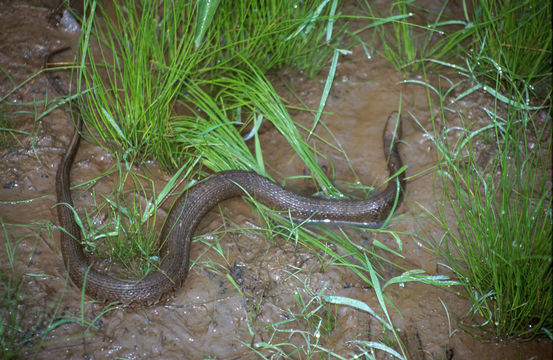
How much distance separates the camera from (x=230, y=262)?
13.9 ft

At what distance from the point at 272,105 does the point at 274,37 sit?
666mm

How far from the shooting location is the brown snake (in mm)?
3896

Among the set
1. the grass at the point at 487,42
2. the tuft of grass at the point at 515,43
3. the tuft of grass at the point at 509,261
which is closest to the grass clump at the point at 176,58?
the grass at the point at 487,42

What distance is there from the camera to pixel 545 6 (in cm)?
462

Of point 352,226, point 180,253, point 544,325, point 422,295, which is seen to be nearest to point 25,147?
point 180,253

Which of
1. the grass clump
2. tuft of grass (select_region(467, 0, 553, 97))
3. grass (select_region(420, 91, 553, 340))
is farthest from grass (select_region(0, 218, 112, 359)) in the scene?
tuft of grass (select_region(467, 0, 553, 97))

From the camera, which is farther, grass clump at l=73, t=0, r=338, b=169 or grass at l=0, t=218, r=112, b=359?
grass clump at l=73, t=0, r=338, b=169

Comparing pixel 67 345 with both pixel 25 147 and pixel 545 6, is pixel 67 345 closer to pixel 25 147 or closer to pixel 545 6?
pixel 25 147

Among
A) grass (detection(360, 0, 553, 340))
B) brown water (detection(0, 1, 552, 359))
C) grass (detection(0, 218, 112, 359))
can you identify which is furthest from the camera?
brown water (detection(0, 1, 552, 359))

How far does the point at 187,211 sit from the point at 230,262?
601mm

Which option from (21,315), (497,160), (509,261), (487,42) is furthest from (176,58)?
(487,42)

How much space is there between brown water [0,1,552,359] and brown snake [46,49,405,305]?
0.12 metres

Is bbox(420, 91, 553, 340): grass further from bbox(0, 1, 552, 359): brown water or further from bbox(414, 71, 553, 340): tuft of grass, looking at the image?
bbox(0, 1, 552, 359): brown water

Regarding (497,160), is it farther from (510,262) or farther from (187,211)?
(187,211)
